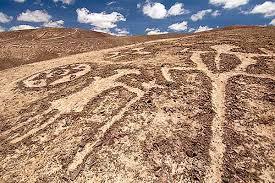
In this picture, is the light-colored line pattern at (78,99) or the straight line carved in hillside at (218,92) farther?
the light-colored line pattern at (78,99)

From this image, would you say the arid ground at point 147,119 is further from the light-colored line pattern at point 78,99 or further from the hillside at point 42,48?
the hillside at point 42,48

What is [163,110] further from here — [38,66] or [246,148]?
[38,66]

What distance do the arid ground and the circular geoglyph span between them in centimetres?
11

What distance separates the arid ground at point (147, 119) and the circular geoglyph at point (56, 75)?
0.37ft

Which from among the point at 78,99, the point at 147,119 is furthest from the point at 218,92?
the point at 78,99

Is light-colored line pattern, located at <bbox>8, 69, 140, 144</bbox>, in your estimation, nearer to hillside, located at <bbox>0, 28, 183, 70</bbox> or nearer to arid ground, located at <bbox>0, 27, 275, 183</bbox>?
arid ground, located at <bbox>0, 27, 275, 183</bbox>

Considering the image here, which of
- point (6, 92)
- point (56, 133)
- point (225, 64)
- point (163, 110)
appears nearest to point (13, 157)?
point (56, 133)

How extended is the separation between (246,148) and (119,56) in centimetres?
1654

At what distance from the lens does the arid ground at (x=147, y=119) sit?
16344mm

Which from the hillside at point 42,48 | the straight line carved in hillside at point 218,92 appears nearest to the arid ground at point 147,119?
the straight line carved in hillside at point 218,92

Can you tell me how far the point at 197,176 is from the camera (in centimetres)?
1574

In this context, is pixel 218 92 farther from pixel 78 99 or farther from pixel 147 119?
pixel 78 99

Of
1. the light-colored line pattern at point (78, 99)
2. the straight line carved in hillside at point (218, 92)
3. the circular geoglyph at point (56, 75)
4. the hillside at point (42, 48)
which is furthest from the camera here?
the hillside at point (42, 48)

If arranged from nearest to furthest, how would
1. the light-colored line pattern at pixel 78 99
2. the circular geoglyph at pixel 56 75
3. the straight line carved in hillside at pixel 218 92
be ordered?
1. the straight line carved in hillside at pixel 218 92
2. the light-colored line pattern at pixel 78 99
3. the circular geoglyph at pixel 56 75
